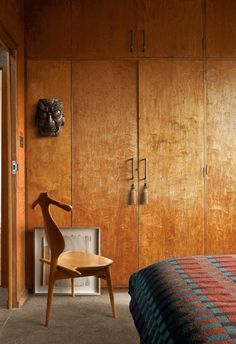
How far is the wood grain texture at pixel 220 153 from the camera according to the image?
13.0 feet

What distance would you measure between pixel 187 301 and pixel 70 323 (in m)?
1.72

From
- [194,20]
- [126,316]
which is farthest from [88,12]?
[126,316]

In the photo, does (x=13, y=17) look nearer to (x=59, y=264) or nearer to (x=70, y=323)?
(x=59, y=264)

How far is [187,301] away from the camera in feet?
5.53

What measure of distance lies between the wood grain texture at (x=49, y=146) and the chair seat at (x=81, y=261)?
2.08 ft

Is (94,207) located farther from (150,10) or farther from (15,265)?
(150,10)

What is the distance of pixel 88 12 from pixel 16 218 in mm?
1909

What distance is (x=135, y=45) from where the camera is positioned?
13.0 feet

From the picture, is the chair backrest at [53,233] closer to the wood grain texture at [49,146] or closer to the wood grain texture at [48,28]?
the wood grain texture at [49,146]

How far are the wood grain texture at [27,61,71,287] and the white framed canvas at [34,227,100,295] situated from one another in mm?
97

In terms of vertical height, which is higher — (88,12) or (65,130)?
(88,12)

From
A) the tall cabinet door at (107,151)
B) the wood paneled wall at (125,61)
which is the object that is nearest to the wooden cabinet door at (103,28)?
the wood paneled wall at (125,61)

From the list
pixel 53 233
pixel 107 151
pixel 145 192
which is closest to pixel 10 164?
pixel 53 233

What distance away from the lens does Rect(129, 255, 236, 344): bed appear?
4.70ft
